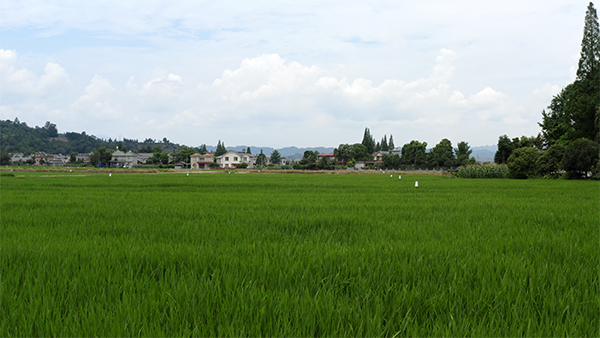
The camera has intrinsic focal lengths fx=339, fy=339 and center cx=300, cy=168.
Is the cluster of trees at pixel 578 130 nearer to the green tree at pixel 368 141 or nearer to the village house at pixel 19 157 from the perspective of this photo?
the green tree at pixel 368 141

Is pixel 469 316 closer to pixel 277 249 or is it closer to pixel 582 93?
pixel 277 249

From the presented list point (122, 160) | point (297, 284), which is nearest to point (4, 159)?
point (122, 160)

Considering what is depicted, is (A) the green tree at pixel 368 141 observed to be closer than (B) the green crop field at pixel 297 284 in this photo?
No

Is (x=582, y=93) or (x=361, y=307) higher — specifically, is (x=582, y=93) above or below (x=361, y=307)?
above

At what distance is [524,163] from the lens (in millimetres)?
33969

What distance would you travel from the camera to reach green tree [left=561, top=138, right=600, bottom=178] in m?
26.7

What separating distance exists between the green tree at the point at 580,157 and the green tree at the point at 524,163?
15.3 ft

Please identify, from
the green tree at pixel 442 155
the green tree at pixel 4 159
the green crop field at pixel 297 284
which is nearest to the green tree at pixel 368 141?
the green tree at pixel 442 155

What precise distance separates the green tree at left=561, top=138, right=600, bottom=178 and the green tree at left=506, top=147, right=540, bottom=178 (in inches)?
184

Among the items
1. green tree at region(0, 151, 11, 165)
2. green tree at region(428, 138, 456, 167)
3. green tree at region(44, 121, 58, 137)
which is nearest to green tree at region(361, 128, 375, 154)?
green tree at region(428, 138, 456, 167)

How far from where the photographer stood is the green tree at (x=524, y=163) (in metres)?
33.7

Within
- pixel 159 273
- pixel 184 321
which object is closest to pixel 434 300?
pixel 184 321

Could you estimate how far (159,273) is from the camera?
3182 millimetres

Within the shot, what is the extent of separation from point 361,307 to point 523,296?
4.27 feet
